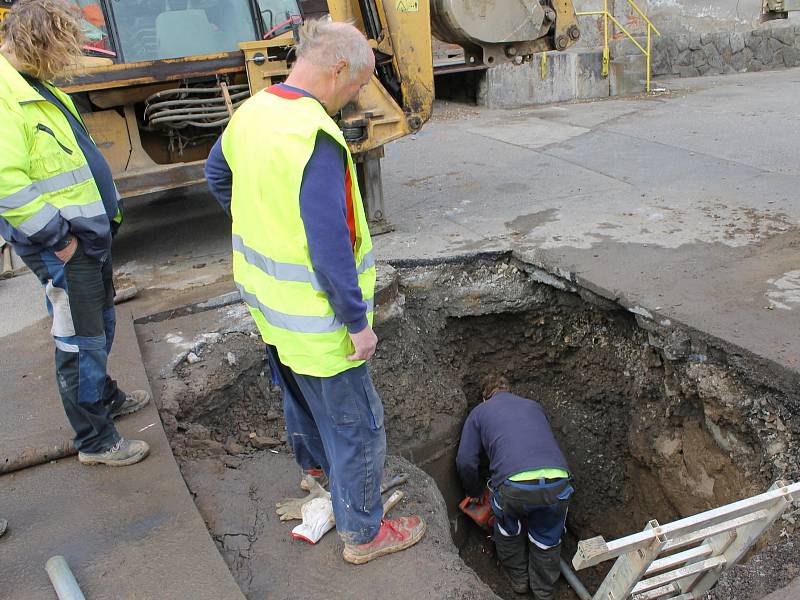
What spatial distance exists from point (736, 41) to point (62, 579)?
50.7 ft

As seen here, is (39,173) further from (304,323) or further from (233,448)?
(233,448)

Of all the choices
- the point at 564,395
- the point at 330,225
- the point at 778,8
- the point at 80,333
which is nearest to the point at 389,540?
the point at 330,225

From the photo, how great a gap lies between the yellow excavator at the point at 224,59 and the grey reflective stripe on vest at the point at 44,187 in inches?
100

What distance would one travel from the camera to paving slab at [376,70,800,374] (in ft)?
13.2

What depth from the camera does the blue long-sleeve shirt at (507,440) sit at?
4086 mm

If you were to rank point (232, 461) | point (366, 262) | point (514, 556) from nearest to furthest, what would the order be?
point (366, 262)
point (232, 461)
point (514, 556)

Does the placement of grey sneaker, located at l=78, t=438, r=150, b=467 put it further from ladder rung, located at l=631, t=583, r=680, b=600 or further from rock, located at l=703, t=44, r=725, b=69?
rock, located at l=703, t=44, r=725, b=69

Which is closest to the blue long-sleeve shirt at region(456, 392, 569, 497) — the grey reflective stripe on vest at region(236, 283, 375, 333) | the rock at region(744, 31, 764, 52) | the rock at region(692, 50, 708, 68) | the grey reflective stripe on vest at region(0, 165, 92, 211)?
the grey reflective stripe on vest at region(236, 283, 375, 333)

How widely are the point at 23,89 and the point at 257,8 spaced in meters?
3.63

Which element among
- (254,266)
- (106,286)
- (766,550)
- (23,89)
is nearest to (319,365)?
(254,266)

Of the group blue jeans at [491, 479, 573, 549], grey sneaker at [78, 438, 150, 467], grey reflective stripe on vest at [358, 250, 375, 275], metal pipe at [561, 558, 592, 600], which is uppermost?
grey reflective stripe on vest at [358, 250, 375, 275]

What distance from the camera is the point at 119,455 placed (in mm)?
2973

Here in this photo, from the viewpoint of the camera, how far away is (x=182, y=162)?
572cm

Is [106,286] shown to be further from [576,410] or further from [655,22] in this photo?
[655,22]
